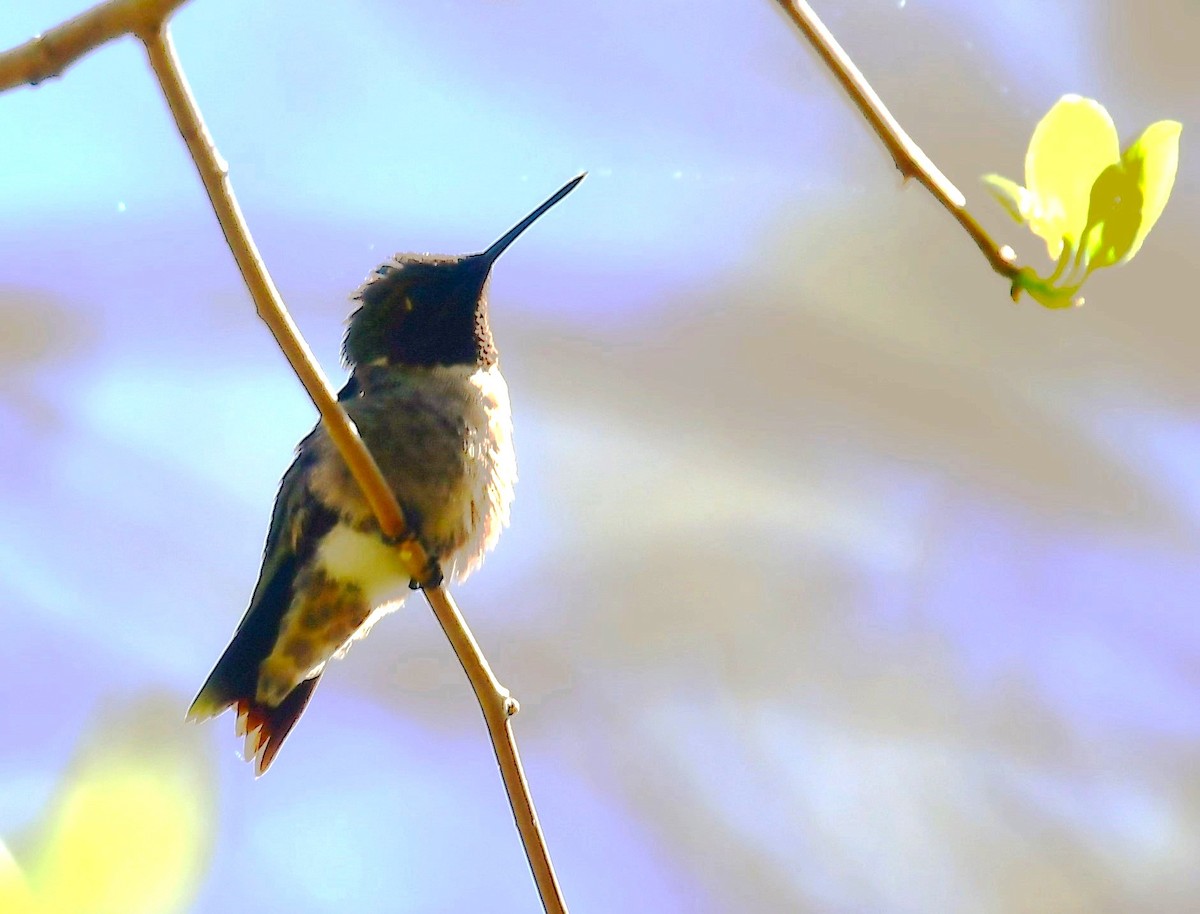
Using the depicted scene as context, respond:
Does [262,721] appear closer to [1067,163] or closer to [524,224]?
[524,224]

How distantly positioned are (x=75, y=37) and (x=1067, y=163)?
1.78 ft

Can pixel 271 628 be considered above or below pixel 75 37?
below

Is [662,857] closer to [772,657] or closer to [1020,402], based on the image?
[772,657]

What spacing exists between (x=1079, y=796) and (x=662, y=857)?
1.16m

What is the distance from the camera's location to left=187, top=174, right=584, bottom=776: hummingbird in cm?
163

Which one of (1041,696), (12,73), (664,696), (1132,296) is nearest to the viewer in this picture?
(12,73)

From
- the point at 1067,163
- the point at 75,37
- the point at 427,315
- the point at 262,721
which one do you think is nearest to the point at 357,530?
the point at 262,721

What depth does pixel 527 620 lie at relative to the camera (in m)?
3.61

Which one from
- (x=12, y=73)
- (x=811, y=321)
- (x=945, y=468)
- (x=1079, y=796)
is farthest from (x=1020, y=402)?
(x=12, y=73)

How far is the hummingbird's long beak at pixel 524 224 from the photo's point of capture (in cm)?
135

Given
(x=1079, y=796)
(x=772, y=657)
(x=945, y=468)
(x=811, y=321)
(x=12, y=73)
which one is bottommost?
(x=1079, y=796)

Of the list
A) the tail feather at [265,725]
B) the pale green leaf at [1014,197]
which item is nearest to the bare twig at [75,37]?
the pale green leaf at [1014,197]

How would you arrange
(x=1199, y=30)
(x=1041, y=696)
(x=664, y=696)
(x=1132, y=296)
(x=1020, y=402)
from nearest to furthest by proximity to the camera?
(x=1199, y=30), (x=1132, y=296), (x=1020, y=402), (x=1041, y=696), (x=664, y=696)

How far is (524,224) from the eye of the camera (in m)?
1.55
